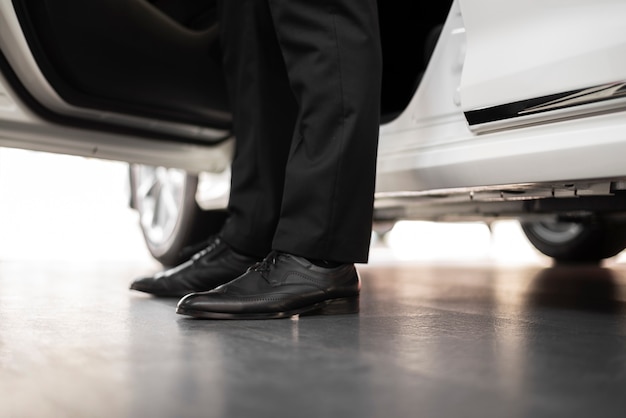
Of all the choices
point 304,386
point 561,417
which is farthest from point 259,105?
point 561,417

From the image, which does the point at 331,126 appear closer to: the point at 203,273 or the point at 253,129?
the point at 253,129

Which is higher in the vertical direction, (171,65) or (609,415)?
(171,65)

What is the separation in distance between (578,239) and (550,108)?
171cm

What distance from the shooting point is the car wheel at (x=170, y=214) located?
6.50 feet

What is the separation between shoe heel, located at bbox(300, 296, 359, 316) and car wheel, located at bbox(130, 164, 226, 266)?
0.92 meters

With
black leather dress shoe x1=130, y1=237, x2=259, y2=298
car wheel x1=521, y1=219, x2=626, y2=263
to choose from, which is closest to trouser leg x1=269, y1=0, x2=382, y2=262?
black leather dress shoe x1=130, y1=237, x2=259, y2=298

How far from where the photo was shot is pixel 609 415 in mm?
455

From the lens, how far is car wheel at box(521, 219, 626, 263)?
2381 mm

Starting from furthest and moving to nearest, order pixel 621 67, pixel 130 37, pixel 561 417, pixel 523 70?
pixel 130 37, pixel 523 70, pixel 621 67, pixel 561 417

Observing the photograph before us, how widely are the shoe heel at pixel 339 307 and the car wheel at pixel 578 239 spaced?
1.53m

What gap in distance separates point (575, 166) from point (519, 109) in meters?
0.13

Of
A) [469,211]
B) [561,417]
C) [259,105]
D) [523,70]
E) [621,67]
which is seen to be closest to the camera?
[561,417]

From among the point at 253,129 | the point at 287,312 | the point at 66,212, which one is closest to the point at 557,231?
the point at 253,129

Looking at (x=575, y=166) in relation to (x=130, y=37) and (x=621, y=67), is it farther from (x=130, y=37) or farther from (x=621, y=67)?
(x=130, y=37)
